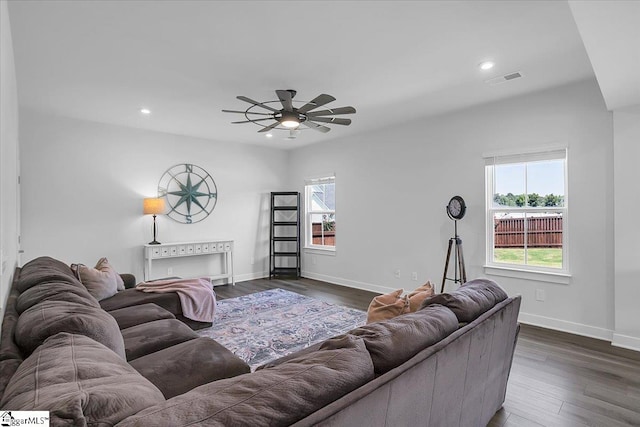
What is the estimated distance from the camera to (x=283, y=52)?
9.00 ft

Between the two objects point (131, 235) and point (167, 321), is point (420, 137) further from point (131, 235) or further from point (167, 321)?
point (131, 235)

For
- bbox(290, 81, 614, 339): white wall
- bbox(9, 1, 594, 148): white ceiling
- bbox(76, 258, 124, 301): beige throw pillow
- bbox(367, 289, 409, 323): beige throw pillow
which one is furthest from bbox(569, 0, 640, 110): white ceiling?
bbox(76, 258, 124, 301): beige throw pillow

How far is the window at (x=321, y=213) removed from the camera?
6.28m

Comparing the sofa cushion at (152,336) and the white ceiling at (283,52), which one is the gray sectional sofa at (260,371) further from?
the white ceiling at (283,52)

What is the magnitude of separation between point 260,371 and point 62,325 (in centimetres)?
90

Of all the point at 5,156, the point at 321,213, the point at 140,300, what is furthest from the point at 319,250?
the point at 5,156

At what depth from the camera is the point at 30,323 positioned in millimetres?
1355

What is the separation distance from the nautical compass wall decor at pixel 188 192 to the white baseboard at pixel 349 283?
7.61 ft

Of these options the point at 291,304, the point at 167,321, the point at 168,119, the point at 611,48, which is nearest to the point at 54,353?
the point at 167,321

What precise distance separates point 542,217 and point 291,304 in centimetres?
334

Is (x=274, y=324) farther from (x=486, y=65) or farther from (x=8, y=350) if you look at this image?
(x=486, y=65)

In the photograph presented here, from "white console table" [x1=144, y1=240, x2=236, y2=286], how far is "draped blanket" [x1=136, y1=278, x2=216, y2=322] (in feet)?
4.95

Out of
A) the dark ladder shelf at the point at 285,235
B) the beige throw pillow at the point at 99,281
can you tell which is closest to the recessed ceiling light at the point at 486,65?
the beige throw pillow at the point at 99,281

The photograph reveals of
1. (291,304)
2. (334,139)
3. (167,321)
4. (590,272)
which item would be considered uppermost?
(334,139)
